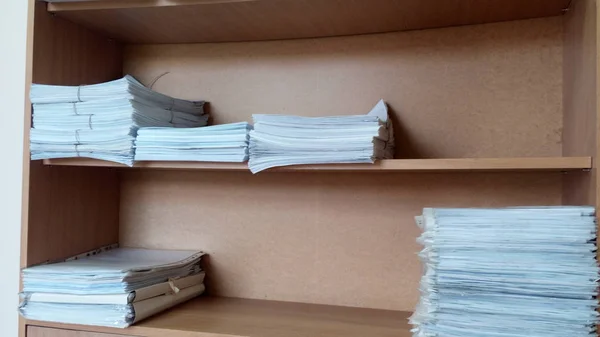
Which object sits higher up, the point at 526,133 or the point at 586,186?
the point at 526,133

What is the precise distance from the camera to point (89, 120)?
4.21 feet

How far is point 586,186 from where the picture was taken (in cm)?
107

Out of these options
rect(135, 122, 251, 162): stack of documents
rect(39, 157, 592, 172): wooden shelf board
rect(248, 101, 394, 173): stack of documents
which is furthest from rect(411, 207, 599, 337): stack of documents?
rect(135, 122, 251, 162): stack of documents

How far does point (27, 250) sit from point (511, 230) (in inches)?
44.7

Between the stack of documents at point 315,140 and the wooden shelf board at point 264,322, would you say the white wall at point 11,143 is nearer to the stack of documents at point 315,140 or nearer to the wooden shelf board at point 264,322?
the wooden shelf board at point 264,322

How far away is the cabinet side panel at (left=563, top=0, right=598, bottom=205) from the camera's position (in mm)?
1009

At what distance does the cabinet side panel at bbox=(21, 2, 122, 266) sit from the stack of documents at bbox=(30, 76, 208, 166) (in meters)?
0.05

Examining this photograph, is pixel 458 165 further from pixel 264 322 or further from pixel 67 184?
pixel 67 184

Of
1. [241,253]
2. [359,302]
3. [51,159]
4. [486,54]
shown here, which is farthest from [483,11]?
[51,159]

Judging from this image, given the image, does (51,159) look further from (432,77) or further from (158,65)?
(432,77)

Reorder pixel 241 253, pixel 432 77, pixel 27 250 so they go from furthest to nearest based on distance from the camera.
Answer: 1. pixel 241 253
2. pixel 432 77
3. pixel 27 250

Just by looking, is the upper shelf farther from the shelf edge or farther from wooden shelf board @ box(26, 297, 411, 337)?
wooden shelf board @ box(26, 297, 411, 337)

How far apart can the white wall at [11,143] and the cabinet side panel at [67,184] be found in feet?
1.22

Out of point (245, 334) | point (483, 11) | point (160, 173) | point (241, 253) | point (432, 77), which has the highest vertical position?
point (483, 11)
